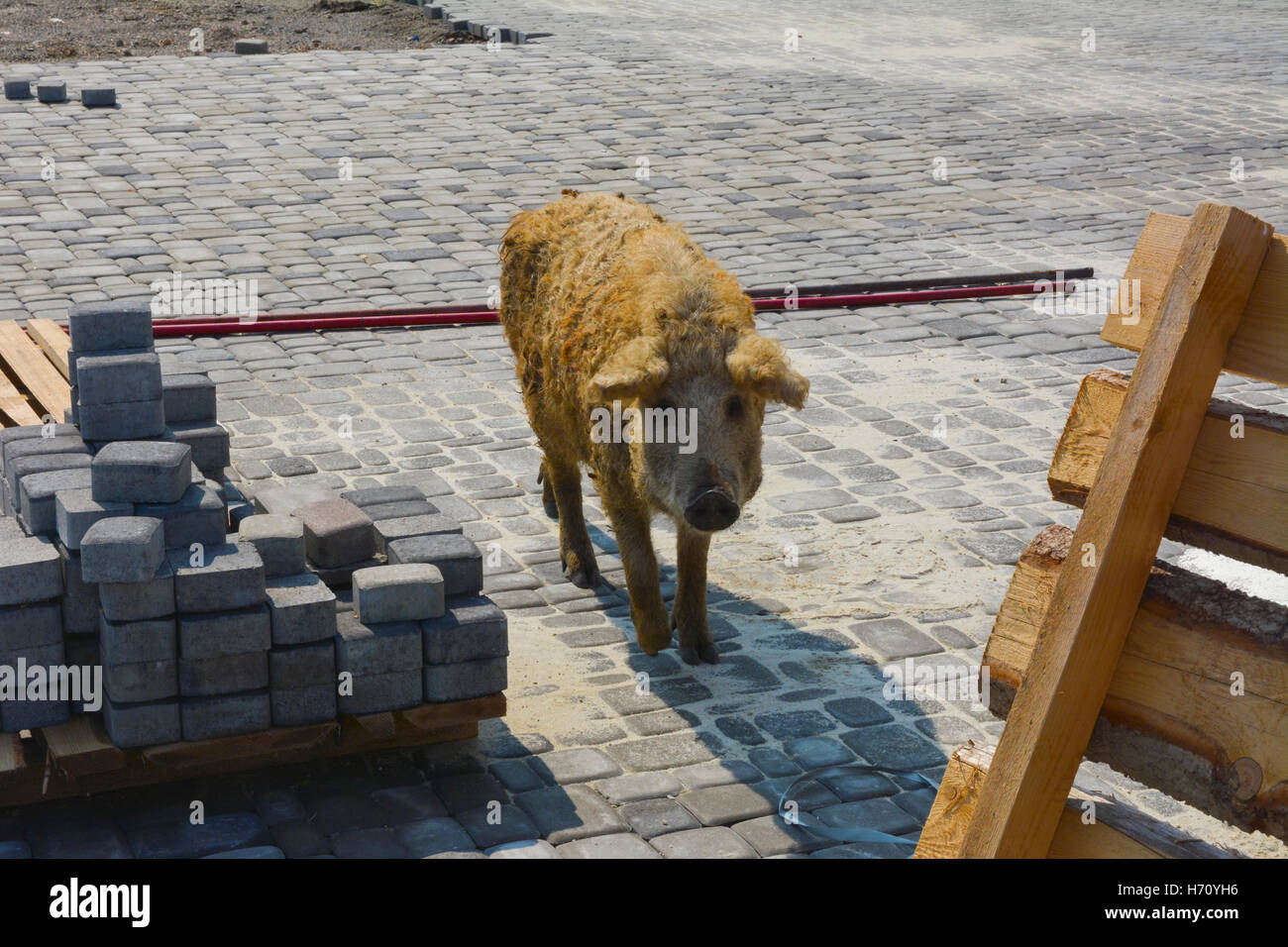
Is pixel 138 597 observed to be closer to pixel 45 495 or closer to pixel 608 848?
pixel 45 495

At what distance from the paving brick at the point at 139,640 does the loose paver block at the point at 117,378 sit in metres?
1.29

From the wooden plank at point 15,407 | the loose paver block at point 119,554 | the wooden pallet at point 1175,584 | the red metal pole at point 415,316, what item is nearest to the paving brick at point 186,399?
the wooden plank at point 15,407

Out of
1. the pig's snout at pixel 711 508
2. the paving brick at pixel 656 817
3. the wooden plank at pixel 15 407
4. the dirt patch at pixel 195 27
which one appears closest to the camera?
the paving brick at pixel 656 817

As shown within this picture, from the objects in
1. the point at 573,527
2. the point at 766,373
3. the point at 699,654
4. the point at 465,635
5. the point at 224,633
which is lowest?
the point at 699,654

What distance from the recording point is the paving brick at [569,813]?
591 cm

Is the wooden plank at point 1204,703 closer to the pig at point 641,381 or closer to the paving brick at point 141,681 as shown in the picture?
the pig at point 641,381

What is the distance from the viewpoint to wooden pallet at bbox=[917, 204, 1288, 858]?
3.16 m

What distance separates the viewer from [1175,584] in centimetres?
336

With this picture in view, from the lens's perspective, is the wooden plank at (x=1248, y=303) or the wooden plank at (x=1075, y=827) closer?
the wooden plank at (x=1248, y=303)

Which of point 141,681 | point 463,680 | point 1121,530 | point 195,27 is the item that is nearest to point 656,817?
point 463,680

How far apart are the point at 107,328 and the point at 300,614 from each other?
77.0 inches

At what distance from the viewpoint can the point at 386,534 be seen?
6809 mm

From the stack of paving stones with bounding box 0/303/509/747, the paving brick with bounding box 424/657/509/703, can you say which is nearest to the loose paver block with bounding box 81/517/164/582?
the stack of paving stones with bounding box 0/303/509/747
